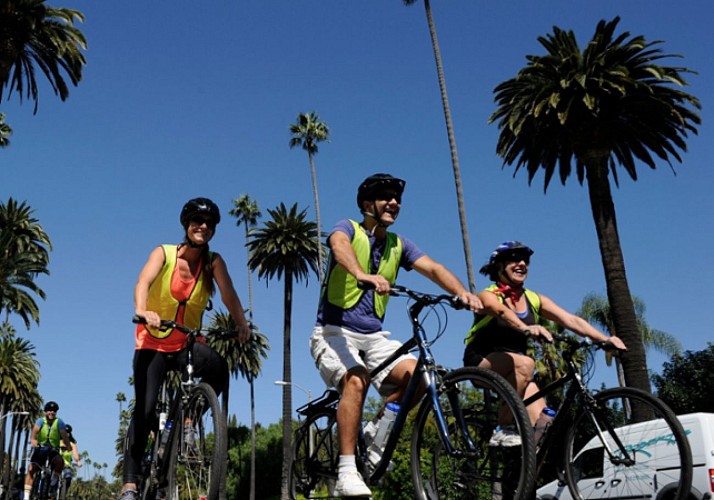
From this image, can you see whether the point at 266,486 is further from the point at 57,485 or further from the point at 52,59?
the point at 57,485

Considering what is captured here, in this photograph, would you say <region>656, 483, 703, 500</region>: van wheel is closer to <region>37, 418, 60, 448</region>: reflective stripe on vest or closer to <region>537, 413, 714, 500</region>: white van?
<region>537, 413, 714, 500</region>: white van

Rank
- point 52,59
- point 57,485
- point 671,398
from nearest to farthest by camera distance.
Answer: point 57,485
point 52,59
point 671,398

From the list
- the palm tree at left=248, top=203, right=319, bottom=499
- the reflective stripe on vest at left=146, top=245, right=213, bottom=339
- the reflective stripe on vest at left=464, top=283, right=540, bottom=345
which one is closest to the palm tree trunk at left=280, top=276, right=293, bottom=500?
the palm tree at left=248, top=203, right=319, bottom=499

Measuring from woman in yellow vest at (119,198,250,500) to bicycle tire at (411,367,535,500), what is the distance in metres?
1.57

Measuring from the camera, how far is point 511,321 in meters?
5.73

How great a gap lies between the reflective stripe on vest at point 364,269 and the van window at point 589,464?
1767mm

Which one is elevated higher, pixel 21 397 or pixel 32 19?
pixel 32 19

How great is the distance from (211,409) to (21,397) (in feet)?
201

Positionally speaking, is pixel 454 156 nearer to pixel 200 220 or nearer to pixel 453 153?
pixel 453 153

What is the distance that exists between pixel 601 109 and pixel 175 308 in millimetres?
25800

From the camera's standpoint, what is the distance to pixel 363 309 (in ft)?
17.9

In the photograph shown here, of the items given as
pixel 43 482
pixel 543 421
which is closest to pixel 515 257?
pixel 543 421

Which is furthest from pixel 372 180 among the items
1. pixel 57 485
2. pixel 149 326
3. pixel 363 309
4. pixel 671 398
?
pixel 671 398

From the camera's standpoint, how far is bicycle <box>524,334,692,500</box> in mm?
4840
